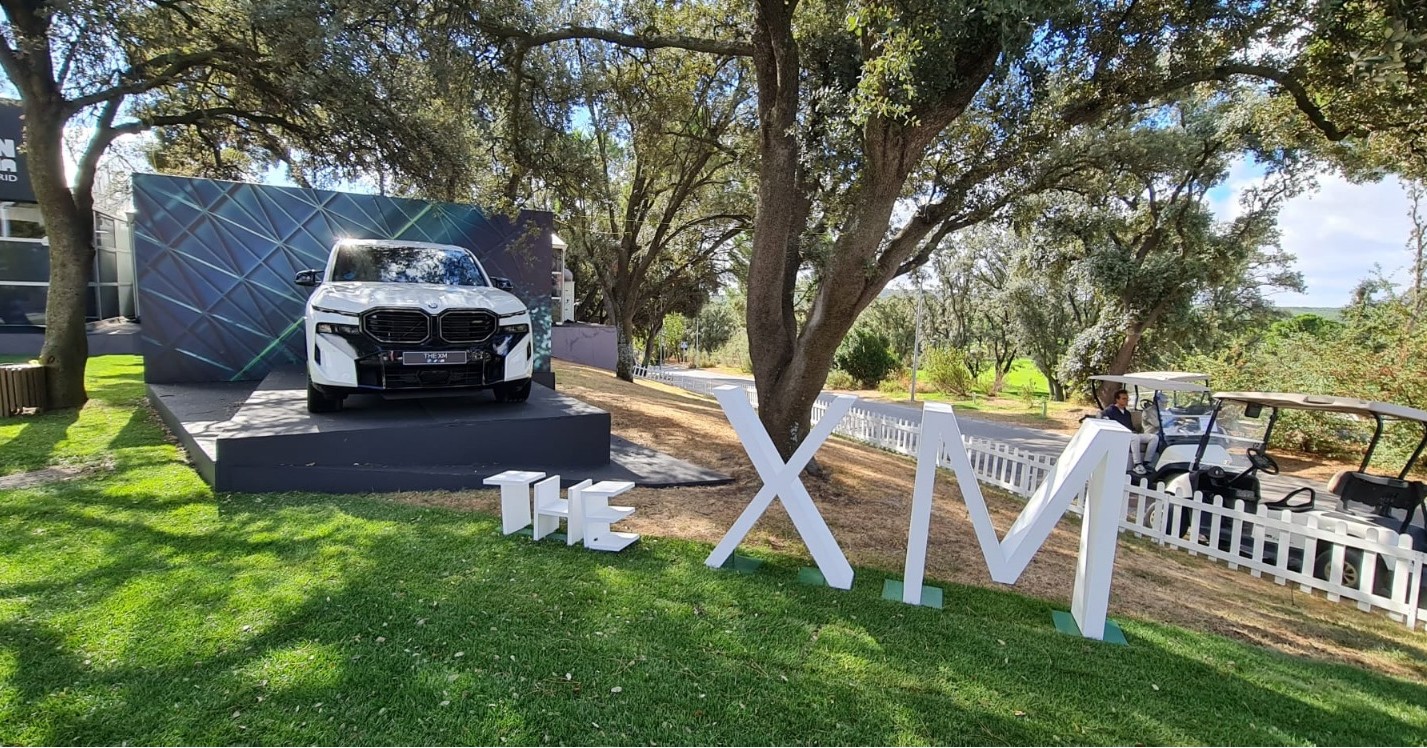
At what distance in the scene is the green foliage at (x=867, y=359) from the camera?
26688mm

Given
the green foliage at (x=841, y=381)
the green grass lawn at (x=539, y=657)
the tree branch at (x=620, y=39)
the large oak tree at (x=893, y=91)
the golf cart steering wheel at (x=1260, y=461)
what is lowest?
the green foliage at (x=841, y=381)

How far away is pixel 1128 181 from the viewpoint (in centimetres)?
1095

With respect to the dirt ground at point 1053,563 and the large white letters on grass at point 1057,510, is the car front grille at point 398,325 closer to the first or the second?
the dirt ground at point 1053,563

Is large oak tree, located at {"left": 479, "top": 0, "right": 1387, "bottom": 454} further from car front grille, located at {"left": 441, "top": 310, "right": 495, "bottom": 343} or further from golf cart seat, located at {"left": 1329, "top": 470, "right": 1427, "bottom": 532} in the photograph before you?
golf cart seat, located at {"left": 1329, "top": 470, "right": 1427, "bottom": 532}

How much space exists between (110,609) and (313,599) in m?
0.89

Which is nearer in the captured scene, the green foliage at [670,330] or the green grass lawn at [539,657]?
the green grass lawn at [539,657]

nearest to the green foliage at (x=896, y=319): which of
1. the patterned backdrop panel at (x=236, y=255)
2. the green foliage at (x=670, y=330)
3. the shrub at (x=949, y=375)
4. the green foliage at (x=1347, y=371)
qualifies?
the shrub at (x=949, y=375)

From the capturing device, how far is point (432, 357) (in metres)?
5.59

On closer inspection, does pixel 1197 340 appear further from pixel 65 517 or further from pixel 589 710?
pixel 65 517

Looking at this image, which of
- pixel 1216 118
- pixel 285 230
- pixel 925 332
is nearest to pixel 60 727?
pixel 285 230

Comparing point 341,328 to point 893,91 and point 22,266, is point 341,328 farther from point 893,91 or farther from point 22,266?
point 22,266

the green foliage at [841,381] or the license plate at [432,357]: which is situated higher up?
the license plate at [432,357]

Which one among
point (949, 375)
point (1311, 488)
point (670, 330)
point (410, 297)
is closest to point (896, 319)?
point (949, 375)

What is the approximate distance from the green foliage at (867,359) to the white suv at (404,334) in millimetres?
21748
